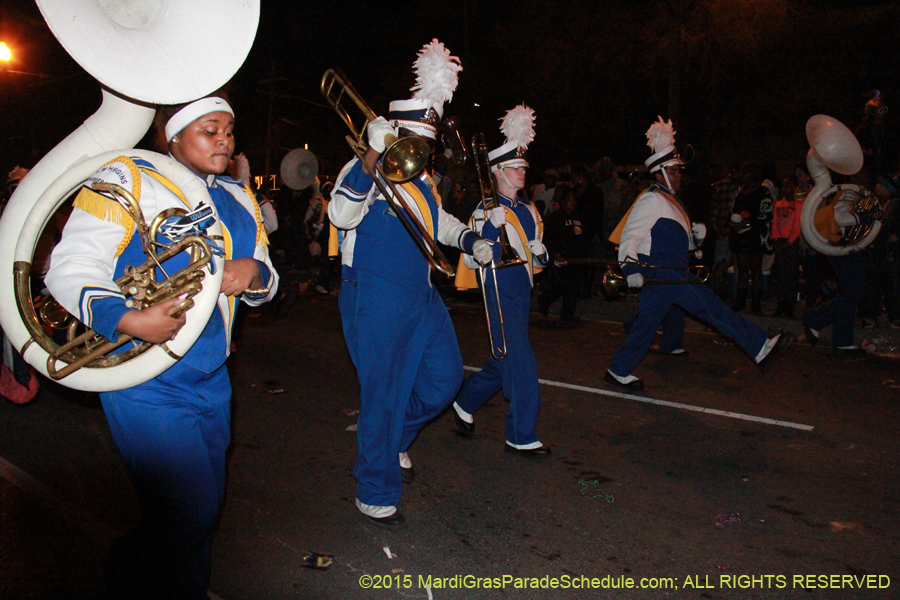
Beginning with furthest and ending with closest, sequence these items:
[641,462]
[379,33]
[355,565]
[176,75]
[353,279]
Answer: [379,33]
[641,462]
[353,279]
[355,565]
[176,75]

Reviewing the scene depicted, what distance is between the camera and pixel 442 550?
3.61m

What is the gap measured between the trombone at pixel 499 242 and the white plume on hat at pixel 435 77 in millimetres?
789

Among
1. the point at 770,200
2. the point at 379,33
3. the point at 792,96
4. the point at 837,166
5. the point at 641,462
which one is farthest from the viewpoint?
the point at 379,33

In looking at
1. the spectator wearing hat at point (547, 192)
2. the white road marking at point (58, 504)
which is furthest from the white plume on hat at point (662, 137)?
the spectator wearing hat at point (547, 192)

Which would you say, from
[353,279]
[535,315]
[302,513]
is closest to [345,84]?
[353,279]

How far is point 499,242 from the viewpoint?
15.7ft

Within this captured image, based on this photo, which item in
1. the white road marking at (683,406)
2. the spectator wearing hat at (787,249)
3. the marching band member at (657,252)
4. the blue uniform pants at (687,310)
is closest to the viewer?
the white road marking at (683,406)

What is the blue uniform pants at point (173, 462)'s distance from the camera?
2443 millimetres

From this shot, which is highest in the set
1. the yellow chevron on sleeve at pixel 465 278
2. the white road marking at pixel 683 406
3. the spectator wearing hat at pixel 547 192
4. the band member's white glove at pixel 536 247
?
the spectator wearing hat at pixel 547 192

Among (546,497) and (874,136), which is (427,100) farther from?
(874,136)

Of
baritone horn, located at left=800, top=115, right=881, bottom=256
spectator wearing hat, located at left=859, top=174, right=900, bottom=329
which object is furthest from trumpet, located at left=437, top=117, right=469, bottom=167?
spectator wearing hat, located at left=859, top=174, right=900, bottom=329

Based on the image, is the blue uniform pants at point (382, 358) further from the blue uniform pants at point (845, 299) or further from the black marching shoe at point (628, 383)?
the blue uniform pants at point (845, 299)

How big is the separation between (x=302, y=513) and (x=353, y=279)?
1309 millimetres

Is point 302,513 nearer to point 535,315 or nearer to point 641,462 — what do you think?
point 641,462
